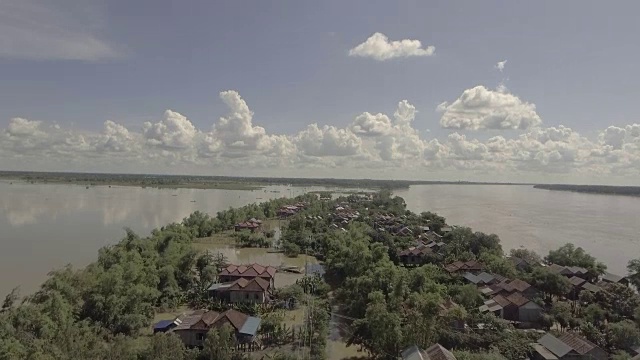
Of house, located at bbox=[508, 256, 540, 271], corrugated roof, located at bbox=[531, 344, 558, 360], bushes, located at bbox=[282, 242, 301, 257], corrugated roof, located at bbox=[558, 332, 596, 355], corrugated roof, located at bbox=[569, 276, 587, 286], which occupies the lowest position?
bushes, located at bbox=[282, 242, 301, 257]

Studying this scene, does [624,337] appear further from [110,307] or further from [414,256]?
[110,307]

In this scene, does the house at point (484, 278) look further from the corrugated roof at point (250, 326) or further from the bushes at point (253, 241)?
the bushes at point (253, 241)

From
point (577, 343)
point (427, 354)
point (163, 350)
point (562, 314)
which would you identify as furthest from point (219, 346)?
point (562, 314)

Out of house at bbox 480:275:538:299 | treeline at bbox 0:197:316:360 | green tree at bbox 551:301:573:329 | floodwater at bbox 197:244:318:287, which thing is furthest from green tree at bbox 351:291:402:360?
floodwater at bbox 197:244:318:287

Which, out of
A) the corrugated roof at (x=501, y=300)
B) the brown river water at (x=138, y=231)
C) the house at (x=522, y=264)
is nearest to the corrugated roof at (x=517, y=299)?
the corrugated roof at (x=501, y=300)

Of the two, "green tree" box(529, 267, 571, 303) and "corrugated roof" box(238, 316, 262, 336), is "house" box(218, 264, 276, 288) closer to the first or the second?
"corrugated roof" box(238, 316, 262, 336)

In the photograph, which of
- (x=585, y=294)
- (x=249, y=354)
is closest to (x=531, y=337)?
(x=585, y=294)

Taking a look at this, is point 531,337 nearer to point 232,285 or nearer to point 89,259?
point 232,285
